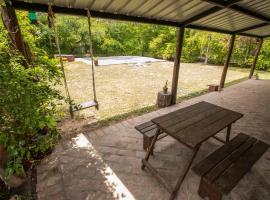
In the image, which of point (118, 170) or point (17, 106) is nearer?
point (17, 106)

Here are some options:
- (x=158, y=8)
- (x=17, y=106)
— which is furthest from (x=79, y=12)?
(x=17, y=106)

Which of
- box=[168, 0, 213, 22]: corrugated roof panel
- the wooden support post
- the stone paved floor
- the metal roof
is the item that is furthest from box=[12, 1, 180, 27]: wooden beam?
the stone paved floor

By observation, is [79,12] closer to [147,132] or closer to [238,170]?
[147,132]

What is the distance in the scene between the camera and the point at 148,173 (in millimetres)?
2354

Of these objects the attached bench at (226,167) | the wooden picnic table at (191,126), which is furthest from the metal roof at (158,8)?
the attached bench at (226,167)

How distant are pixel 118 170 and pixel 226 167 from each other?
146cm

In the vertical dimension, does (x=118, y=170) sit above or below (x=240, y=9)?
below

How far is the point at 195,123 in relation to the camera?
224 cm

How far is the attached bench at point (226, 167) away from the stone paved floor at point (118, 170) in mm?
410

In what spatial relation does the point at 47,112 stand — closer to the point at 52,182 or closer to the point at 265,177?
the point at 52,182

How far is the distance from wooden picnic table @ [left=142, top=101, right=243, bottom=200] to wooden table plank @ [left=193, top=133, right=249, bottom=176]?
4.9 inches

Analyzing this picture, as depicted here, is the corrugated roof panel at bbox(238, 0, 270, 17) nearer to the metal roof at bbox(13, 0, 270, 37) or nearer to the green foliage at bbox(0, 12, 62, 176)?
the metal roof at bbox(13, 0, 270, 37)

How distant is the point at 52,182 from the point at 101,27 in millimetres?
19273

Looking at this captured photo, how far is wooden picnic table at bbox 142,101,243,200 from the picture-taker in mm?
1899
